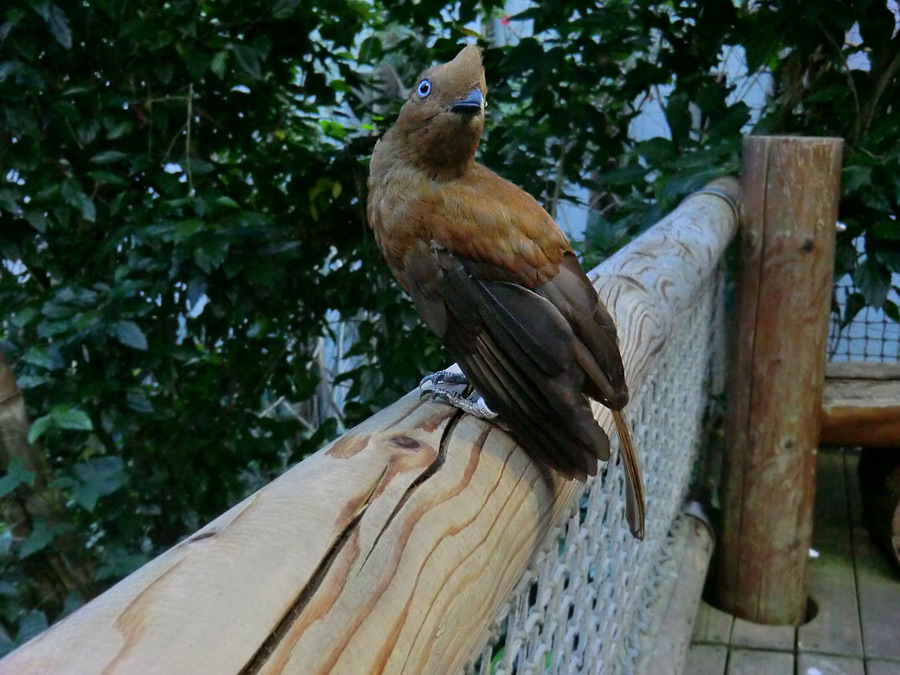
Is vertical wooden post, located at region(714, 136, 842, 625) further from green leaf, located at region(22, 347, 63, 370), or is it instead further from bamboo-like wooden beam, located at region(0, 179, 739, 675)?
green leaf, located at region(22, 347, 63, 370)

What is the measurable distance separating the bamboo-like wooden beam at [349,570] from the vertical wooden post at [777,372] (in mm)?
1427

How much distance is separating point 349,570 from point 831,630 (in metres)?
2.05

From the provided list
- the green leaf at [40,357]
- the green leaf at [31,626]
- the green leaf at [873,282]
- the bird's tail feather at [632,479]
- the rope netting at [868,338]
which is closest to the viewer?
the bird's tail feather at [632,479]

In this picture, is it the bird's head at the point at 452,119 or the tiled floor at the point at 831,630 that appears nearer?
the bird's head at the point at 452,119

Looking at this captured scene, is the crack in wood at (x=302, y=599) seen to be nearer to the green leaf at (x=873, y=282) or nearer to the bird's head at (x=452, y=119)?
the bird's head at (x=452, y=119)

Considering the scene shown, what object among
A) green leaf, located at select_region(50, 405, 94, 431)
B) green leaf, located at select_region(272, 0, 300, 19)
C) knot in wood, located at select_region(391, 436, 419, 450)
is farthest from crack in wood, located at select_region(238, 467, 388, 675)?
green leaf, located at select_region(272, 0, 300, 19)

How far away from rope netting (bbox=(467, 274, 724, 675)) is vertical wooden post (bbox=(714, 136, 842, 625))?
→ 121mm

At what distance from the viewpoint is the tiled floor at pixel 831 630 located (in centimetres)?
205

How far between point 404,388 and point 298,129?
98 cm

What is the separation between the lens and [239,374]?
101 inches

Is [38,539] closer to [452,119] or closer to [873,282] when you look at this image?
[452,119]

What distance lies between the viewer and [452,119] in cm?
125

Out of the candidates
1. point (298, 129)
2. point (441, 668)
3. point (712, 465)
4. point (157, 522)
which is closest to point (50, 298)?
point (157, 522)

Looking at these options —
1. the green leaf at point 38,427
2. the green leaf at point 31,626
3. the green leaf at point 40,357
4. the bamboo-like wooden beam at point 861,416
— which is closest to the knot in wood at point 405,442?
the green leaf at point 31,626
